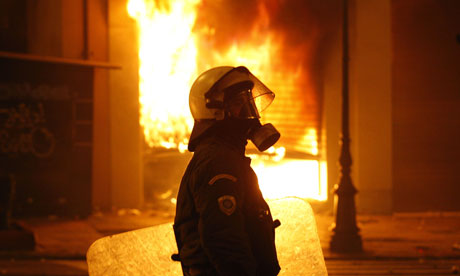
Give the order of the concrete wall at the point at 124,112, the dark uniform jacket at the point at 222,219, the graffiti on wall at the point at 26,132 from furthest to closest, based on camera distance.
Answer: the concrete wall at the point at 124,112 → the graffiti on wall at the point at 26,132 → the dark uniform jacket at the point at 222,219

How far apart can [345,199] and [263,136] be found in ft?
24.1

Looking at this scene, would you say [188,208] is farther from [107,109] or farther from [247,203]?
[107,109]

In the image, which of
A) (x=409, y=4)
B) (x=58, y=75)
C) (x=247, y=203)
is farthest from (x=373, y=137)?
(x=247, y=203)

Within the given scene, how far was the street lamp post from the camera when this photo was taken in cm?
980

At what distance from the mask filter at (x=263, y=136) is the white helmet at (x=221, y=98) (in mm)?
68

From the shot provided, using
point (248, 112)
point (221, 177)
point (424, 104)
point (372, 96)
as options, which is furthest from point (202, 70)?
point (221, 177)

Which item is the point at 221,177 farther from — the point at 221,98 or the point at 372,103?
the point at 372,103

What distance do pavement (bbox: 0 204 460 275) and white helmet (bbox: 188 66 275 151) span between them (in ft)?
19.7

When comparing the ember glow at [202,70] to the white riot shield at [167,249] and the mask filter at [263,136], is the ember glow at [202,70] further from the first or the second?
the mask filter at [263,136]

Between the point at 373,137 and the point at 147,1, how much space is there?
5195 mm

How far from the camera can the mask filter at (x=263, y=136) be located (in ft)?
9.91

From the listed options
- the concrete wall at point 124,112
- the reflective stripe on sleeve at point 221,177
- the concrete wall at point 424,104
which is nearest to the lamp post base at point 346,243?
the concrete wall at point 424,104

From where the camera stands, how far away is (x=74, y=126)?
42.2ft

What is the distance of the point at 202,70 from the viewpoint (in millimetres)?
13875
